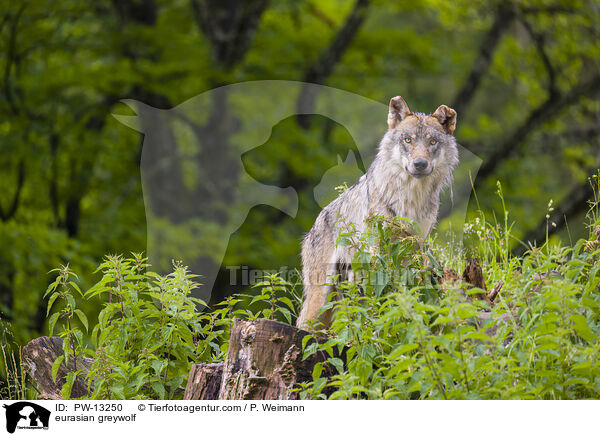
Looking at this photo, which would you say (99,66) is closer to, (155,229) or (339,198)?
(155,229)

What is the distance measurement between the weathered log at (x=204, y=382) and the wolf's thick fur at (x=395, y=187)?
556 millimetres

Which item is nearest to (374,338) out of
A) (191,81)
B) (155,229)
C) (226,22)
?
(155,229)

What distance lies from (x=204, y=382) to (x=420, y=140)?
5.73 ft

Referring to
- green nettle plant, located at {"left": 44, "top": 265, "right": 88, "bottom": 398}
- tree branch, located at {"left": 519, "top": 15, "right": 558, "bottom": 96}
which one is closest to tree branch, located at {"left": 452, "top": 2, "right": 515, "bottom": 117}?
tree branch, located at {"left": 519, "top": 15, "right": 558, "bottom": 96}

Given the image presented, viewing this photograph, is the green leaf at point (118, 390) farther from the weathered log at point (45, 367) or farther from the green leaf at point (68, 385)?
the weathered log at point (45, 367)

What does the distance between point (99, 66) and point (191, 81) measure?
1465 mm

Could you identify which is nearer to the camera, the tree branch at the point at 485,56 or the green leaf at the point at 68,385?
the green leaf at the point at 68,385

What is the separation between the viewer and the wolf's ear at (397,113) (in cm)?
358

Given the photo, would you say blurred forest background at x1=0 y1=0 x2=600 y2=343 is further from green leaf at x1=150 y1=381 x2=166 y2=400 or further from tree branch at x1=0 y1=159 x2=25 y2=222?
green leaf at x1=150 y1=381 x2=166 y2=400

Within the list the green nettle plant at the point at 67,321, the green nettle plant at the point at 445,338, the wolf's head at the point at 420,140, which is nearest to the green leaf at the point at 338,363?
the green nettle plant at the point at 445,338

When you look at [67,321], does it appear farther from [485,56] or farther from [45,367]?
[485,56]

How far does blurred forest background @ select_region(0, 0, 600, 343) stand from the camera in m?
8.27

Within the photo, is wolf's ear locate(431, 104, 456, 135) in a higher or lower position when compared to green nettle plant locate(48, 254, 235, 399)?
higher
